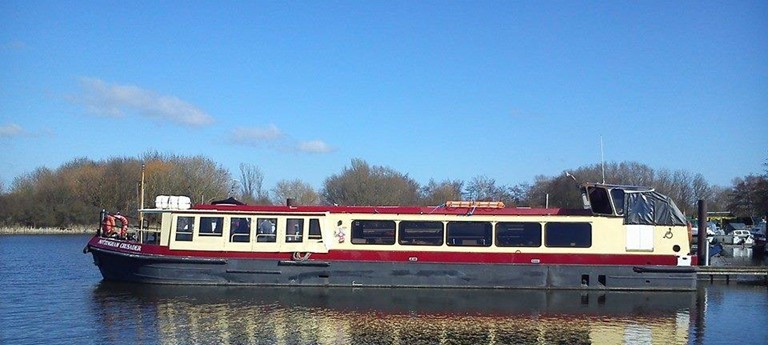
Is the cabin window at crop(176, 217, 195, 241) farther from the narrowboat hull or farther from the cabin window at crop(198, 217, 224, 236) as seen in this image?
the narrowboat hull

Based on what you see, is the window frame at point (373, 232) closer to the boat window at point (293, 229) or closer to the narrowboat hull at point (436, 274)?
the narrowboat hull at point (436, 274)

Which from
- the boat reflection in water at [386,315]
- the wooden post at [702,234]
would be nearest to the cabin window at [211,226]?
the boat reflection in water at [386,315]

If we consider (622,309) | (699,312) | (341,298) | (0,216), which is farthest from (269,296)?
(0,216)

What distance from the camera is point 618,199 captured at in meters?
22.6

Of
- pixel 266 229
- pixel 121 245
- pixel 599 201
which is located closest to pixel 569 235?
pixel 599 201

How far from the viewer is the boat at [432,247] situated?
874 inches

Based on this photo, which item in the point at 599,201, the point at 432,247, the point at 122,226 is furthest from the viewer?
the point at 122,226

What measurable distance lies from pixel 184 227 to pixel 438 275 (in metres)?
8.75

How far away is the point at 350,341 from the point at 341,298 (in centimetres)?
537

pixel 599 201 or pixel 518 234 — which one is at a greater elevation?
pixel 599 201

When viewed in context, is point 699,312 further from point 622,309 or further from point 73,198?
point 73,198

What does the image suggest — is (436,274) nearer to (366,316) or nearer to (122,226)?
(366,316)

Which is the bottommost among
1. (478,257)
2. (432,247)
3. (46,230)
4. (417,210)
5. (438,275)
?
(46,230)

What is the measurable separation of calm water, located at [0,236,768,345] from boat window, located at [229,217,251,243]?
1.78 metres
